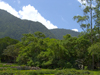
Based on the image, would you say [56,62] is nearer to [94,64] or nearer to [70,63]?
[70,63]

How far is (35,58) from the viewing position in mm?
26281

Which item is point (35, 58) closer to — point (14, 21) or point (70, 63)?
point (70, 63)

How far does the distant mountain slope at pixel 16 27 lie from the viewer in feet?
315

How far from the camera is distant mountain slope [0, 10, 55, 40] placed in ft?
315

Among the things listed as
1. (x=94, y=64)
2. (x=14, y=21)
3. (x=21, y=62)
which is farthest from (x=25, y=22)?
(x=94, y=64)

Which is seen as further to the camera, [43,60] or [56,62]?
[43,60]

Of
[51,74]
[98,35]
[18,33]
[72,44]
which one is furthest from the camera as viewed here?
[18,33]

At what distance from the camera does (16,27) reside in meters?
107

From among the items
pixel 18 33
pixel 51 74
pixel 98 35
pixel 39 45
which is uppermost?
pixel 18 33

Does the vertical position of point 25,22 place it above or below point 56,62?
above

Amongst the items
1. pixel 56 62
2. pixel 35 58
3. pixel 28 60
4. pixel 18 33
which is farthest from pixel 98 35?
pixel 18 33

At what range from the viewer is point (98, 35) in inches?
829

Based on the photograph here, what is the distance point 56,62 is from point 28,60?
7.39 meters

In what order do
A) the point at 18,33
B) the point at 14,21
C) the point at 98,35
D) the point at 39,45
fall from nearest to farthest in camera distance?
the point at 98,35
the point at 39,45
the point at 18,33
the point at 14,21
